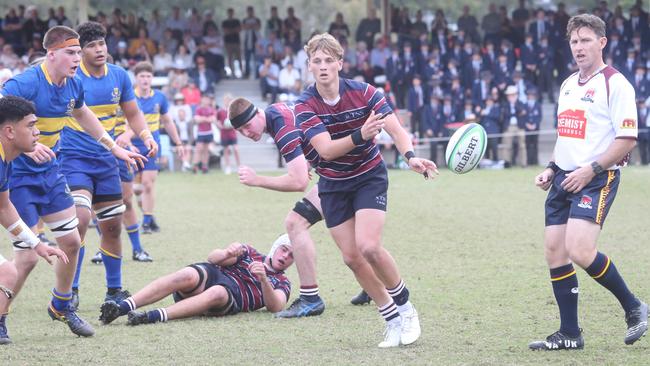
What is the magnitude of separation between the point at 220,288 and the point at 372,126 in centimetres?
207

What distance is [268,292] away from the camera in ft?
25.1

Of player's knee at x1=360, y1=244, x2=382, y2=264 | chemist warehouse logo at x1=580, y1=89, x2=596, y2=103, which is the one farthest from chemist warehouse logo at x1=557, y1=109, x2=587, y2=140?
player's knee at x1=360, y1=244, x2=382, y2=264

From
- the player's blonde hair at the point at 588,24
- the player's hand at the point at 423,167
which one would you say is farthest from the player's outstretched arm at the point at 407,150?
the player's blonde hair at the point at 588,24

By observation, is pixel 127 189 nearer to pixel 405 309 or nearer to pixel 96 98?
pixel 96 98

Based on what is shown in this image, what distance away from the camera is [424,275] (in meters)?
9.49

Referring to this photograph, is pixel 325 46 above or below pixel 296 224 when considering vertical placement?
above

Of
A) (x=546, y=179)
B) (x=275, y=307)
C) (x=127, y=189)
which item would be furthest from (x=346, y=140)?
(x=127, y=189)

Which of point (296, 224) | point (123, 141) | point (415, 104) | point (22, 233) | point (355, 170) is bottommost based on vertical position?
point (415, 104)

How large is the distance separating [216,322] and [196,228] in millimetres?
6427

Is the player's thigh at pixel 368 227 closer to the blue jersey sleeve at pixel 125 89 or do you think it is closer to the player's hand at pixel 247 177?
the player's hand at pixel 247 177

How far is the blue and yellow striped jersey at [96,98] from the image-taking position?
862cm

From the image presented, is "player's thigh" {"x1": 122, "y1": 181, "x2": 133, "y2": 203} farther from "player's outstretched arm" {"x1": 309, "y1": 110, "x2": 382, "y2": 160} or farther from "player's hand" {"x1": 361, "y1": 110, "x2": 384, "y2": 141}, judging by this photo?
"player's hand" {"x1": 361, "y1": 110, "x2": 384, "y2": 141}

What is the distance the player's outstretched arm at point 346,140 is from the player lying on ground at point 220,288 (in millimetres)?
1382

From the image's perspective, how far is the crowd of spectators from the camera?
81.4 feet
